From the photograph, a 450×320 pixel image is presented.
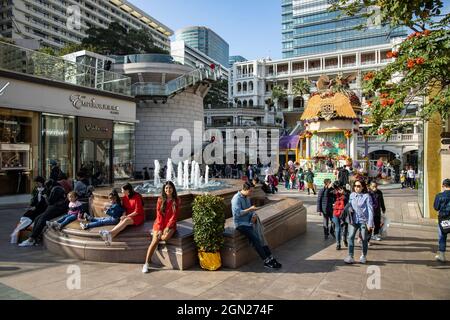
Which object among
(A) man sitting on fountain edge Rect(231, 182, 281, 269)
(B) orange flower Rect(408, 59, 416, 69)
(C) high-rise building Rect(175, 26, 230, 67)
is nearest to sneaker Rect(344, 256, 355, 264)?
(A) man sitting on fountain edge Rect(231, 182, 281, 269)

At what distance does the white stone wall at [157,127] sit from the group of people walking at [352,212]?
22.7 m

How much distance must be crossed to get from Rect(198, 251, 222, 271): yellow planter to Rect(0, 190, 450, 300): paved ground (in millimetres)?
121

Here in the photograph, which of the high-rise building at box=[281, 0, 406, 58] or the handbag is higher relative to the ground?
the high-rise building at box=[281, 0, 406, 58]

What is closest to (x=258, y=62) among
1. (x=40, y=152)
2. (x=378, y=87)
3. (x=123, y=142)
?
(x=123, y=142)

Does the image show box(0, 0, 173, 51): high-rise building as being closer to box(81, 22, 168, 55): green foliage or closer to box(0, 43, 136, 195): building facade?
box(81, 22, 168, 55): green foliage

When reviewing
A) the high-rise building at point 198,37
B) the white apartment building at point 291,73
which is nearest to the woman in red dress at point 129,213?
the white apartment building at point 291,73

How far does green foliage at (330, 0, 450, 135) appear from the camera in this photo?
6686 mm

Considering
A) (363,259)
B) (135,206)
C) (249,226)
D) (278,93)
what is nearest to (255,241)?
(249,226)

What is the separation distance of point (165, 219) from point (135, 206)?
108 cm

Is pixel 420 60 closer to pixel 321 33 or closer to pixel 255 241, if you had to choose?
pixel 255 241

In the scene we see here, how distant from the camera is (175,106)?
3047cm

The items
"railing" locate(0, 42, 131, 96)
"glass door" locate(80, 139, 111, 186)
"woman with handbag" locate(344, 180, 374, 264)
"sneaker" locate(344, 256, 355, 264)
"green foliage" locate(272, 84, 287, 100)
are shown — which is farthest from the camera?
"green foliage" locate(272, 84, 287, 100)

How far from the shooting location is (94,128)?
20188mm
